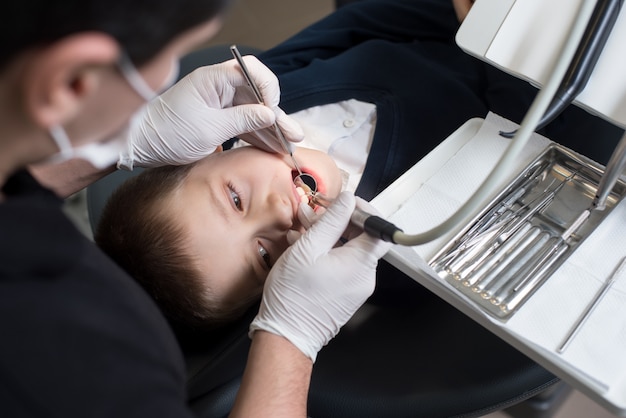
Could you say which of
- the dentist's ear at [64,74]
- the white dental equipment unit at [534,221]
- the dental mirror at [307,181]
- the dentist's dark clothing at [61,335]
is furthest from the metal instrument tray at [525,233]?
the dentist's ear at [64,74]

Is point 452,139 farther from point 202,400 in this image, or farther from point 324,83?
point 202,400

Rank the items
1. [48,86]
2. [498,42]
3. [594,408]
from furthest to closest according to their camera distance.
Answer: [594,408] < [498,42] < [48,86]

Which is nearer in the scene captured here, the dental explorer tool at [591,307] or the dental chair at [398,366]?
the dental explorer tool at [591,307]

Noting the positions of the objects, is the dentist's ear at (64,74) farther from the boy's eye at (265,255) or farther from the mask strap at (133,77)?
the boy's eye at (265,255)

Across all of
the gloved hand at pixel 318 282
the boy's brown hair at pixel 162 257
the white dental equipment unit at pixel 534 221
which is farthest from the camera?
the boy's brown hair at pixel 162 257

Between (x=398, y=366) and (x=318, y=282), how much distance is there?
0.84ft

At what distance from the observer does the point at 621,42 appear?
92cm

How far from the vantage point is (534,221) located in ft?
3.04

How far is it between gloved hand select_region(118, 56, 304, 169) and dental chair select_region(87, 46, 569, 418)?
0.32 m

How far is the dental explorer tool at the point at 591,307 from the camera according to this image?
2.64 feet

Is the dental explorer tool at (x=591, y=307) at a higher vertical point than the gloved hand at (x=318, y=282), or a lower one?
higher

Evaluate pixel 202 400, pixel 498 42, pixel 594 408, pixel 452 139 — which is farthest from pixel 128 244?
pixel 594 408

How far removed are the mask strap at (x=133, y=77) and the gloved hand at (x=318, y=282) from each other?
0.41 metres

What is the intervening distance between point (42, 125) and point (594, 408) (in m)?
1.51
